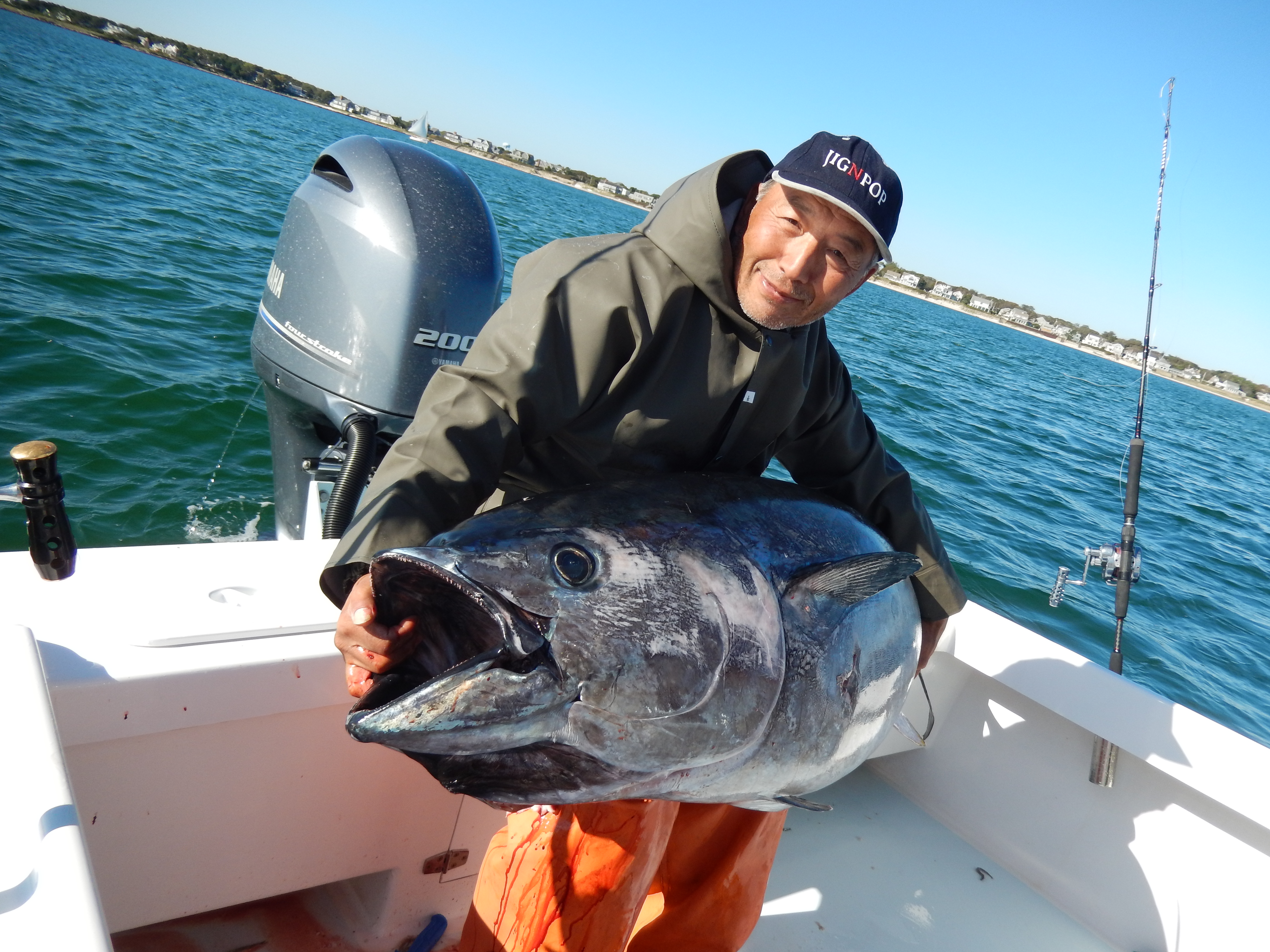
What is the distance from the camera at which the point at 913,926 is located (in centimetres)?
311

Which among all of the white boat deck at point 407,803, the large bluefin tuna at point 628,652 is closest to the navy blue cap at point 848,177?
the large bluefin tuna at point 628,652

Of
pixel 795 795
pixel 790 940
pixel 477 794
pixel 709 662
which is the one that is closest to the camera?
pixel 477 794

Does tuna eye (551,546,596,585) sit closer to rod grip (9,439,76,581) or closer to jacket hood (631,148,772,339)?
jacket hood (631,148,772,339)

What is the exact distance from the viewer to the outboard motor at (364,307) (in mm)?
3479

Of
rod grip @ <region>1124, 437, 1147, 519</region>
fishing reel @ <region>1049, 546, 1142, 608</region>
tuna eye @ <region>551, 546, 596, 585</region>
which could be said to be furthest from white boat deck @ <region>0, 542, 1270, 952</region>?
rod grip @ <region>1124, 437, 1147, 519</region>

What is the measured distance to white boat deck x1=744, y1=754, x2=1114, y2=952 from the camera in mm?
3016

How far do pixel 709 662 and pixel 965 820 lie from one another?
9.57 ft

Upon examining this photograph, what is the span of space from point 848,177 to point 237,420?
6.61 meters

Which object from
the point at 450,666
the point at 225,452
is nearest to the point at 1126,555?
the point at 450,666

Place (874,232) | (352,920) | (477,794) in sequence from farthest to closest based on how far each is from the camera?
(352,920), (874,232), (477,794)

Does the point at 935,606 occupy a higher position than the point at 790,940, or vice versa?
the point at 935,606

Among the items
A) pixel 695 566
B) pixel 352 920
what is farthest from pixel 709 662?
pixel 352 920

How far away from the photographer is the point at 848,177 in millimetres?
1946

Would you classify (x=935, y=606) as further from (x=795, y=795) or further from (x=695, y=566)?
(x=695, y=566)
